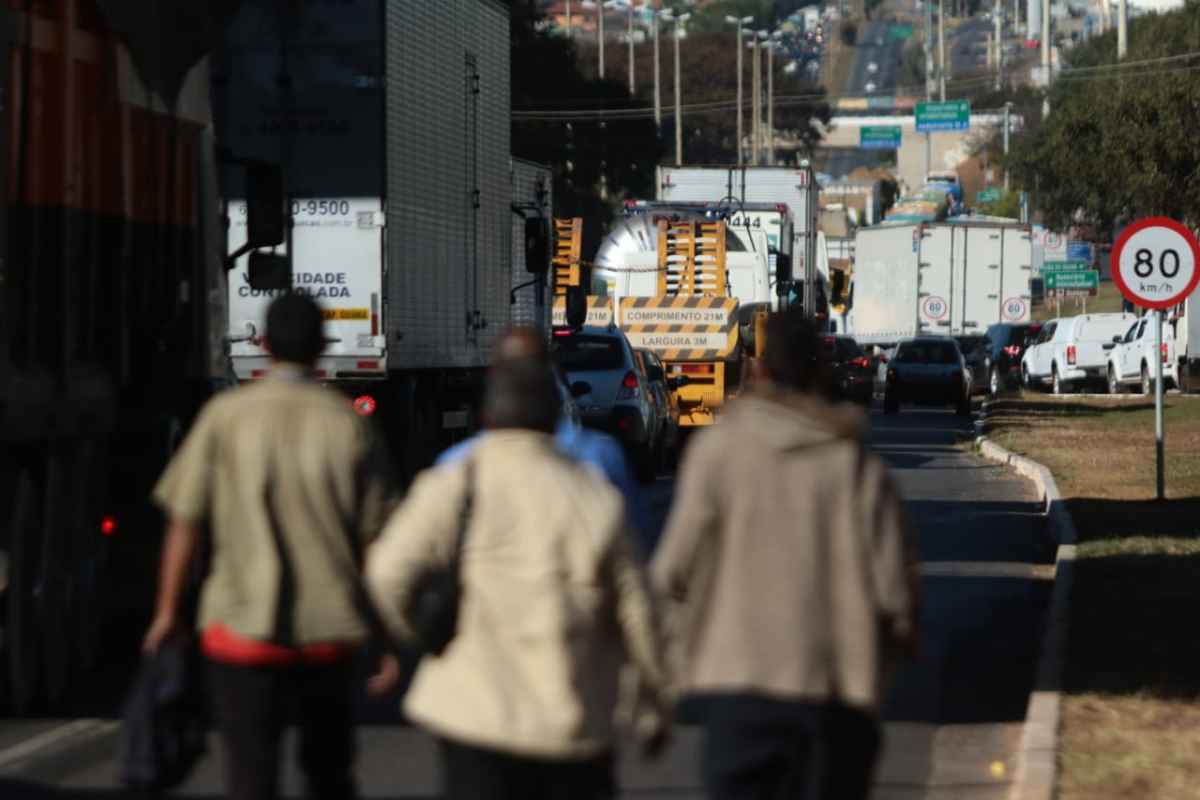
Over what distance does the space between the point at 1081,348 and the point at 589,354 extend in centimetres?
3240

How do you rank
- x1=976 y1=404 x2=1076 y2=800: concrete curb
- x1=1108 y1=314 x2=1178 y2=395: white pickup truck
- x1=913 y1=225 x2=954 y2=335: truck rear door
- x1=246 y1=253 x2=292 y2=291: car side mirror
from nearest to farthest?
x1=976 y1=404 x2=1076 y2=800: concrete curb < x1=246 y1=253 x2=292 y2=291: car side mirror < x1=1108 y1=314 x2=1178 y2=395: white pickup truck < x1=913 y1=225 x2=954 y2=335: truck rear door

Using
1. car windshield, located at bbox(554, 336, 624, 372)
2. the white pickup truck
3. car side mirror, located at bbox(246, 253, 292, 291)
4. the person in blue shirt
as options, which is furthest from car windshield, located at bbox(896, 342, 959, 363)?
the person in blue shirt

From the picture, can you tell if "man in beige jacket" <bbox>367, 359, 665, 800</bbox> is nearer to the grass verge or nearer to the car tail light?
the grass verge

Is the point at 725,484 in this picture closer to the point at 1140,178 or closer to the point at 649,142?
the point at 1140,178

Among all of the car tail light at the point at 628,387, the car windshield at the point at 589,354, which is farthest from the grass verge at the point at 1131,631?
the car windshield at the point at 589,354

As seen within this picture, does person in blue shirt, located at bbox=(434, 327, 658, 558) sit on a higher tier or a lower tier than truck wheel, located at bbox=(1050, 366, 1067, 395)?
higher

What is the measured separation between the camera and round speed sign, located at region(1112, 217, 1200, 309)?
21.6 metres

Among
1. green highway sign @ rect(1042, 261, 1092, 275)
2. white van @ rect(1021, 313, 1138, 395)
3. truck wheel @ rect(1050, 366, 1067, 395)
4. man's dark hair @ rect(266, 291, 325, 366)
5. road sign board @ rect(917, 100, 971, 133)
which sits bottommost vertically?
truck wheel @ rect(1050, 366, 1067, 395)

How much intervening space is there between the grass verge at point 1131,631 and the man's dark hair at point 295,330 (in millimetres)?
3473

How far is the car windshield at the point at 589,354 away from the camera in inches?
1030

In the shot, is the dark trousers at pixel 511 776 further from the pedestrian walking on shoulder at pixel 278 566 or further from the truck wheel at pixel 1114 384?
the truck wheel at pixel 1114 384

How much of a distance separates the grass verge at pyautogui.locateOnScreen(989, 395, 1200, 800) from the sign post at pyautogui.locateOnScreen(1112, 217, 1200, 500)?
188cm

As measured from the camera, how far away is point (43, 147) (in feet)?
33.5

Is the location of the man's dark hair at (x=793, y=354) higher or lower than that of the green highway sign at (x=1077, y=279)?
lower
